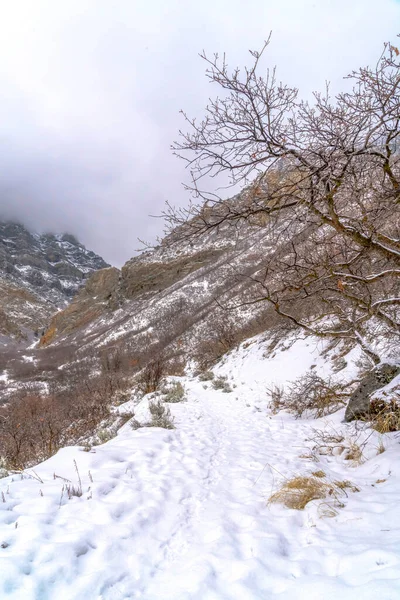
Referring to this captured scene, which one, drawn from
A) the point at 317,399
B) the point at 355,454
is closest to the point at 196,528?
the point at 355,454

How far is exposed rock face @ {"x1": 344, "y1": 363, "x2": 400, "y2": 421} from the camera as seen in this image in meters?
4.16

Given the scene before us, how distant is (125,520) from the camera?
90.2 inches

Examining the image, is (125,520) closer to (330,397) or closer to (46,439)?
(330,397)

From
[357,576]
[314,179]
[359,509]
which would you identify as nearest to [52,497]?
[357,576]

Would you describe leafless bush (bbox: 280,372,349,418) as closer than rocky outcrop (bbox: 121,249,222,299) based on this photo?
Yes

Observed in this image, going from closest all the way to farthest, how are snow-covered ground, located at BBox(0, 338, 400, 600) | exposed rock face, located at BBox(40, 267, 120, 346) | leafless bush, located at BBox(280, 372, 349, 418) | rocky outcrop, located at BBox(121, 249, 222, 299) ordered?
snow-covered ground, located at BBox(0, 338, 400, 600)
leafless bush, located at BBox(280, 372, 349, 418)
rocky outcrop, located at BBox(121, 249, 222, 299)
exposed rock face, located at BBox(40, 267, 120, 346)

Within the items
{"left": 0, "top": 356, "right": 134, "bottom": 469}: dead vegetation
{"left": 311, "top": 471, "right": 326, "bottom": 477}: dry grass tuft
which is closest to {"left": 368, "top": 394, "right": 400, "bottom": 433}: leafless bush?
{"left": 311, "top": 471, "right": 326, "bottom": 477}: dry grass tuft

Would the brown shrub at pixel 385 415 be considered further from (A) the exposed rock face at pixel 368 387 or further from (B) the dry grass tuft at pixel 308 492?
(B) the dry grass tuft at pixel 308 492

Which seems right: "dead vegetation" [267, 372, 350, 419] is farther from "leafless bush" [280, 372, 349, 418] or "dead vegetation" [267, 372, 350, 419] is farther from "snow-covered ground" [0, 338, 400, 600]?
"snow-covered ground" [0, 338, 400, 600]

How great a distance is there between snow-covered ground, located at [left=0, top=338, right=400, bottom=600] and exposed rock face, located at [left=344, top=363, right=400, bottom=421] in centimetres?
43

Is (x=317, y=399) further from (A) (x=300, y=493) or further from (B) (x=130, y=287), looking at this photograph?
(B) (x=130, y=287)

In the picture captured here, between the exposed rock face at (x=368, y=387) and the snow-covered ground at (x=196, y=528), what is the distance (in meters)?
0.43

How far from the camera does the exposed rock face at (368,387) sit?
13.6ft

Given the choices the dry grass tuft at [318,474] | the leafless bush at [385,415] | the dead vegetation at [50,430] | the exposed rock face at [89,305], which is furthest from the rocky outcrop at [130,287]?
the dry grass tuft at [318,474]
